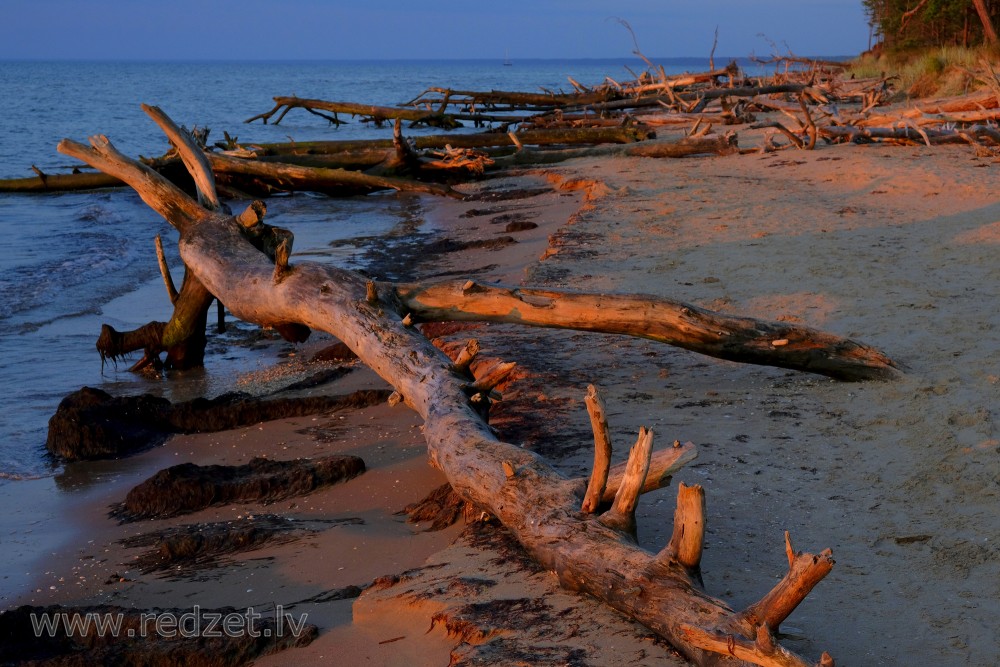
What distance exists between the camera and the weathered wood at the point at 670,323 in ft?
15.5

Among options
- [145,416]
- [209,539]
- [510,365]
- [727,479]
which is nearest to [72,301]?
[145,416]

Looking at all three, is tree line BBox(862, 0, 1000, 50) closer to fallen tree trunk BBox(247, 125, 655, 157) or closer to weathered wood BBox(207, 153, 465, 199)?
fallen tree trunk BBox(247, 125, 655, 157)

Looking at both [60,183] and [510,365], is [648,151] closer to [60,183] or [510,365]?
[60,183]

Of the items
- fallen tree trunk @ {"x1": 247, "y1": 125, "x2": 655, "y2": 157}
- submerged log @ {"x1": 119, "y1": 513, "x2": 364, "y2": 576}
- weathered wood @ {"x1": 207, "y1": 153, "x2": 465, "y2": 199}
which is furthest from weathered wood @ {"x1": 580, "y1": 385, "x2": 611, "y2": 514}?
fallen tree trunk @ {"x1": 247, "y1": 125, "x2": 655, "y2": 157}

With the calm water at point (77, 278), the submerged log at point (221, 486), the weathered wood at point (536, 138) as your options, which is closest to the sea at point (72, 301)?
the calm water at point (77, 278)

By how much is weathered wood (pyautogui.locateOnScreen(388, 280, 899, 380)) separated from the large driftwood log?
0.38m

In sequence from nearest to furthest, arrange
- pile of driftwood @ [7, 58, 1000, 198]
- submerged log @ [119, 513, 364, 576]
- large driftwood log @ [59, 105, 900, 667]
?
large driftwood log @ [59, 105, 900, 667] → submerged log @ [119, 513, 364, 576] → pile of driftwood @ [7, 58, 1000, 198]

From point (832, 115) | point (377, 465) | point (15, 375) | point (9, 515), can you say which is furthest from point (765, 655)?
point (832, 115)

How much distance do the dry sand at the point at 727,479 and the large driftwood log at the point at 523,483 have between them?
0.13m

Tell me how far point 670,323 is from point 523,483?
1.80 metres

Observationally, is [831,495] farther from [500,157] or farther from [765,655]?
[500,157]

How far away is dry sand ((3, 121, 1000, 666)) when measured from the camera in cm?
276

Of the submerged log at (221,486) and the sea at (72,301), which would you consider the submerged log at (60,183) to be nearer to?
the sea at (72,301)

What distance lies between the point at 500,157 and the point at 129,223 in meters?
6.56
